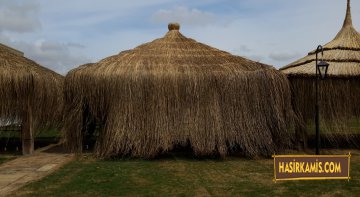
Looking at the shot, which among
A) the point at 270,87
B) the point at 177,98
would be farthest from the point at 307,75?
the point at 177,98

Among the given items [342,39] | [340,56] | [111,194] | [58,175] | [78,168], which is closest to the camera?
[111,194]

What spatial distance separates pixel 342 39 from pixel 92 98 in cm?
928

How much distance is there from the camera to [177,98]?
39.6 ft

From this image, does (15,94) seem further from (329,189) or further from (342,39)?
(342,39)

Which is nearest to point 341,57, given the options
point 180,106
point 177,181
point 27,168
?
point 180,106

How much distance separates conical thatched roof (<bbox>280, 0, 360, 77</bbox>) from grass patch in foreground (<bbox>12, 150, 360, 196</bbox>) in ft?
10.7

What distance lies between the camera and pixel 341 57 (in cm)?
1430

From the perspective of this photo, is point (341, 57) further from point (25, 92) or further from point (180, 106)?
point (25, 92)

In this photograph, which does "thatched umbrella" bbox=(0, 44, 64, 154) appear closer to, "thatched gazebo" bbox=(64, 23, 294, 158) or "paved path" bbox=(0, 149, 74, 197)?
"thatched gazebo" bbox=(64, 23, 294, 158)

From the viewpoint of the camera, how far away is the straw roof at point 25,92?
41.2ft

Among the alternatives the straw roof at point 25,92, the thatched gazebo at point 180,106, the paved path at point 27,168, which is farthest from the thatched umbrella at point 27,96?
the paved path at point 27,168

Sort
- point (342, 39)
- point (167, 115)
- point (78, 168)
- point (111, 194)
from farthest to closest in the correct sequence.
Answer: point (342, 39) → point (167, 115) → point (78, 168) → point (111, 194)

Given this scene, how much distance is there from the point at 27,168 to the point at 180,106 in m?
4.37

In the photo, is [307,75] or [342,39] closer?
[307,75]
